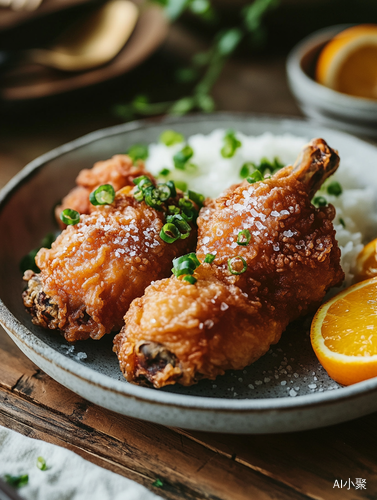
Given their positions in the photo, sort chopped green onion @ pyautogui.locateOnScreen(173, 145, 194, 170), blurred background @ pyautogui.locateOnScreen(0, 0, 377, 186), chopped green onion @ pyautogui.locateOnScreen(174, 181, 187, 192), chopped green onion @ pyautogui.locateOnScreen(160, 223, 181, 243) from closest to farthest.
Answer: chopped green onion @ pyautogui.locateOnScreen(160, 223, 181, 243) → chopped green onion @ pyautogui.locateOnScreen(174, 181, 187, 192) → chopped green onion @ pyautogui.locateOnScreen(173, 145, 194, 170) → blurred background @ pyautogui.locateOnScreen(0, 0, 377, 186)

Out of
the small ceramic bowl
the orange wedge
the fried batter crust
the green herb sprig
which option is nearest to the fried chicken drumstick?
the fried batter crust

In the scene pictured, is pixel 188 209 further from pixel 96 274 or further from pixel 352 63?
pixel 352 63

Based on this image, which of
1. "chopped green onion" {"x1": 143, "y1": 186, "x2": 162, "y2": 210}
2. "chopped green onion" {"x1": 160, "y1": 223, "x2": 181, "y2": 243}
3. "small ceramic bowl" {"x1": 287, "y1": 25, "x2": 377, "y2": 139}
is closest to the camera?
"chopped green onion" {"x1": 160, "y1": 223, "x2": 181, "y2": 243}

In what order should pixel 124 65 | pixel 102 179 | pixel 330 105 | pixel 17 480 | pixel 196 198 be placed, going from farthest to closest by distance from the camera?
pixel 124 65, pixel 330 105, pixel 102 179, pixel 196 198, pixel 17 480

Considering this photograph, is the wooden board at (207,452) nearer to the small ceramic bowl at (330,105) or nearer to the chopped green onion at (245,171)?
the chopped green onion at (245,171)

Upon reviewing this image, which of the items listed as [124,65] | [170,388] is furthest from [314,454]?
[124,65]

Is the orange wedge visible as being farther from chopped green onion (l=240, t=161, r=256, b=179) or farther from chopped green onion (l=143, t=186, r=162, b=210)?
chopped green onion (l=143, t=186, r=162, b=210)

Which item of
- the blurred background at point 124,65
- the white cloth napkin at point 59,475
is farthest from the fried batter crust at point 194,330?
the blurred background at point 124,65

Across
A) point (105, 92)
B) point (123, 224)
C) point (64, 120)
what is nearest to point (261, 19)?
point (105, 92)
